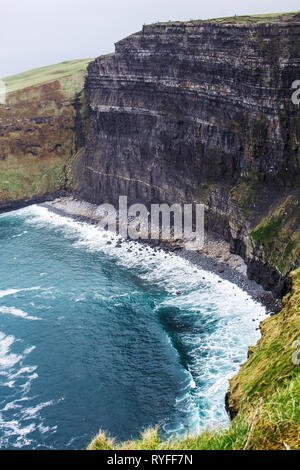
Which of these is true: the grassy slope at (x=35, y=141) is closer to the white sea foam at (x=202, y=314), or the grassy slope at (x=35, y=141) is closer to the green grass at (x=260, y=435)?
the white sea foam at (x=202, y=314)

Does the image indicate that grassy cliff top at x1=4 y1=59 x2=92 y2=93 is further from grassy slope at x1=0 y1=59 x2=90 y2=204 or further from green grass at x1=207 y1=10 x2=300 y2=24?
green grass at x1=207 y1=10 x2=300 y2=24

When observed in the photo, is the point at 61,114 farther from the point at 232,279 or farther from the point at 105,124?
the point at 232,279

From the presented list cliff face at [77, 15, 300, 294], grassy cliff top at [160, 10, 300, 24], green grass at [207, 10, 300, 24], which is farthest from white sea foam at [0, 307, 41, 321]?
green grass at [207, 10, 300, 24]

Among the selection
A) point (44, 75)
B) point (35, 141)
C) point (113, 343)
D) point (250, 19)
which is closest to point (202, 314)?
point (113, 343)

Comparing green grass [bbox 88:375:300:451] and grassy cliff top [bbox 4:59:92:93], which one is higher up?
grassy cliff top [bbox 4:59:92:93]

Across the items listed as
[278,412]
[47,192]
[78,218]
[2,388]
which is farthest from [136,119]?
[278,412]
